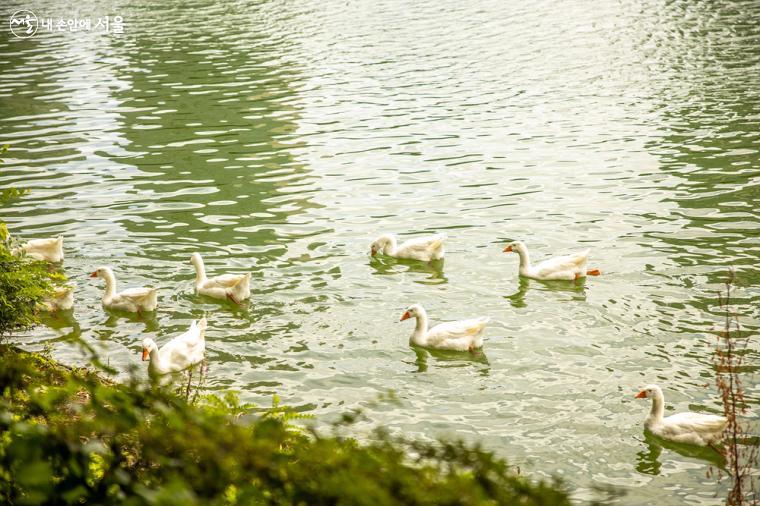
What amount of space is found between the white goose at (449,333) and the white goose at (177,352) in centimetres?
294

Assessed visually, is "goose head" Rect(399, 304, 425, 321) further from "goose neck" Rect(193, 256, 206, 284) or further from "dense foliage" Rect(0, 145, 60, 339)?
"dense foliage" Rect(0, 145, 60, 339)

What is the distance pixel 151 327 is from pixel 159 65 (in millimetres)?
21110

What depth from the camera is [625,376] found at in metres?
10.8

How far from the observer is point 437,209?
17406 mm

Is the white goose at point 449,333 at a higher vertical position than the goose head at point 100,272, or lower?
lower

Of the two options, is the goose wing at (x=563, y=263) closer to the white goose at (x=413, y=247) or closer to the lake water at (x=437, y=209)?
the lake water at (x=437, y=209)

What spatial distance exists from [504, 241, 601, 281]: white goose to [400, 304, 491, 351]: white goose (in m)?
2.18

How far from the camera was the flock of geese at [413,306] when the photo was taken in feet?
31.0

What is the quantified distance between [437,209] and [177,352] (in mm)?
7428

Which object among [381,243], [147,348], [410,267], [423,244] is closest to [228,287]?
[147,348]

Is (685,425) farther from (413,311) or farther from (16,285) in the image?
(16,285)

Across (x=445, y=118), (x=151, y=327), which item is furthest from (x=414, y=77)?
(x=151, y=327)

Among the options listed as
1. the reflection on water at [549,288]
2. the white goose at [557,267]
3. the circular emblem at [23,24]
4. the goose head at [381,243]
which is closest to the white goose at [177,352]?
the goose head at [381,243]

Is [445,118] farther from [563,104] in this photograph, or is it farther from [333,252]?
[333,252]
